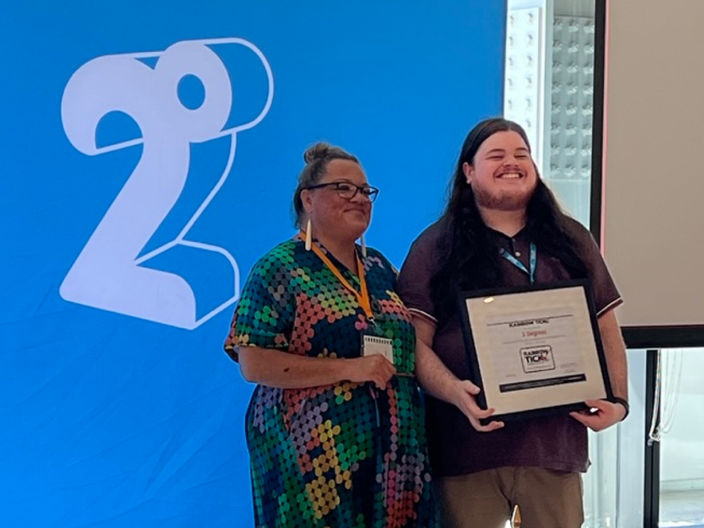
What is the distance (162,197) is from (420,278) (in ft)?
2.70

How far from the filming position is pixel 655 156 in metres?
2.37

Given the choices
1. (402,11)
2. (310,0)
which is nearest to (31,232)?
(310,0)

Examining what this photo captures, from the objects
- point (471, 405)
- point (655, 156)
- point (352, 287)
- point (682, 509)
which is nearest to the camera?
point (471, 405)

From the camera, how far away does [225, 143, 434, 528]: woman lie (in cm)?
157

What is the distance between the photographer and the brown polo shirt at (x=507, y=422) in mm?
1658

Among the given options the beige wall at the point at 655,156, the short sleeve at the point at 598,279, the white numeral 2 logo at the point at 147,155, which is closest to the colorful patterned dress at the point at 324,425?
the short sleeve at the point at 598,279

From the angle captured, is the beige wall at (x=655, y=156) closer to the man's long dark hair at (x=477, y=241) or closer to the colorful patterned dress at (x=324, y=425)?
the man's long dark hair at (x=477, y=241)

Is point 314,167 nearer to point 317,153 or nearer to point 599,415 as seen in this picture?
point 317,153

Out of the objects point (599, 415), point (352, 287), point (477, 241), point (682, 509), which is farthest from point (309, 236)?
point (682, 509)

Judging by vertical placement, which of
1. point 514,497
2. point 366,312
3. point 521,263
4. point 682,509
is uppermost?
point 521,263

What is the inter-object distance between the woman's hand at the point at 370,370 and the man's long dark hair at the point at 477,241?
0.22 metres

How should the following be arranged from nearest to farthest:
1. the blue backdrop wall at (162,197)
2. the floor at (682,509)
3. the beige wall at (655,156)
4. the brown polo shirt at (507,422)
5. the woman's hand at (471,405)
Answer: the woman's hand at (471,405) < the brown polo shirt at (507,422) < the blue backdrop wall at (162,197) < the beige wall at (655,156) < the floor at (682,509)

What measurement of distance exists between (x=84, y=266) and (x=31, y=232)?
17cm

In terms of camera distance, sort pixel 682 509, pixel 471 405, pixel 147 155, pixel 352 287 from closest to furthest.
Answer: pixel 471 405, pixel 352 287, pixel 147 155, pixel 682 509
